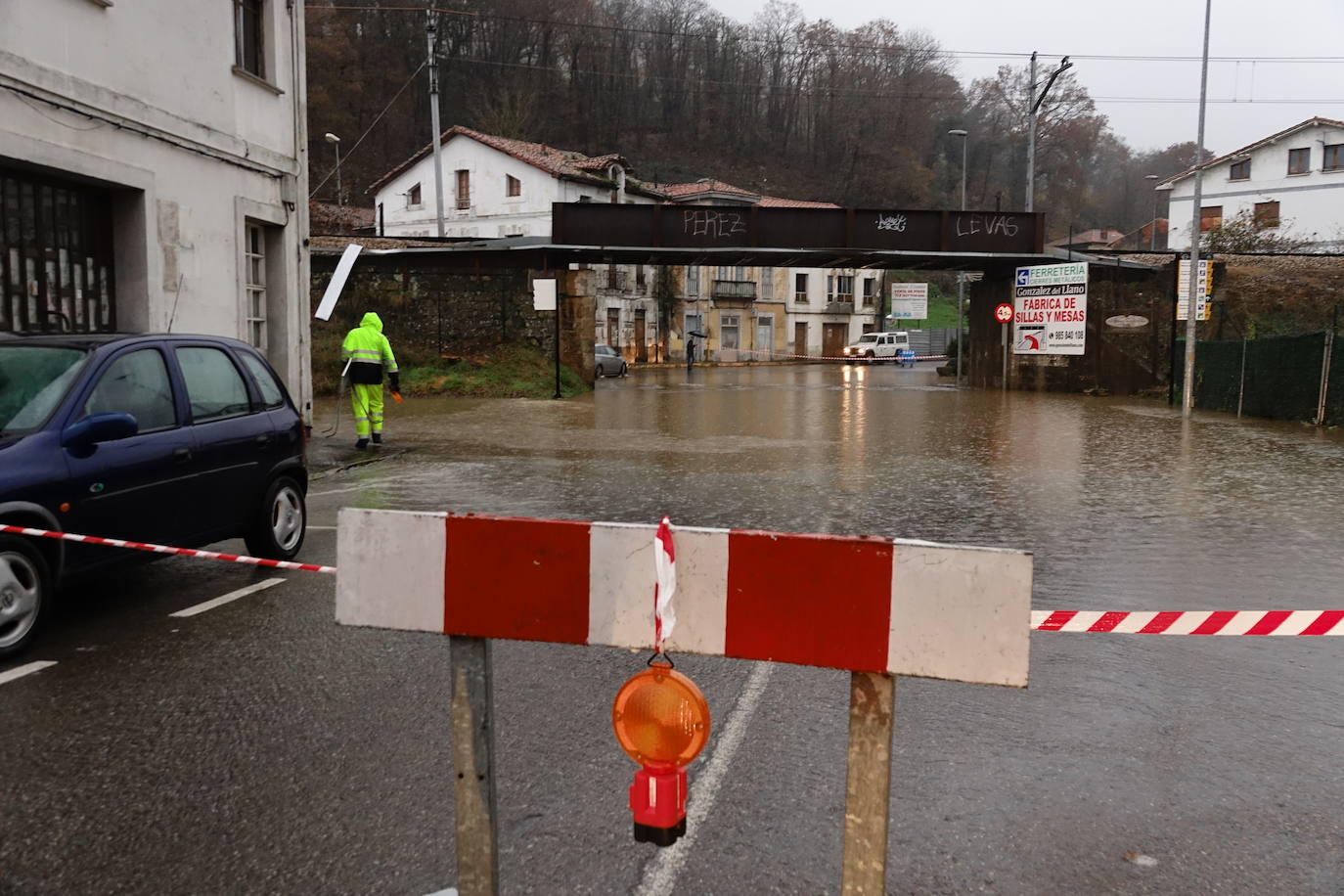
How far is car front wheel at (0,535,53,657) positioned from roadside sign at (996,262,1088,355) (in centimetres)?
2981

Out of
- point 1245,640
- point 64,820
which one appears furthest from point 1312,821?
point 64,820

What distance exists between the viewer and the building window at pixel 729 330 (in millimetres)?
68688

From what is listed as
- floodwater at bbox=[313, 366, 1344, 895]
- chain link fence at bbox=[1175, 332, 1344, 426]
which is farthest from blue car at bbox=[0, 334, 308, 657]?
chain link fence at bbox=[1175, 332, 1344, 426]

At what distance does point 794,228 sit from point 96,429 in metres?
27.0

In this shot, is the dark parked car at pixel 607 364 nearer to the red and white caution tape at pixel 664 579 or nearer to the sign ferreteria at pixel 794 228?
the sign ferreteria at pixel 794 228

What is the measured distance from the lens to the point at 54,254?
11547 mm

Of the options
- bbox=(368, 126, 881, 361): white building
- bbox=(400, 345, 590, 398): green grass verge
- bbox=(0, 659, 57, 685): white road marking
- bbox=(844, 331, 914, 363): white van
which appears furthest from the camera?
bbox=(844, 331, 914, 363): white van

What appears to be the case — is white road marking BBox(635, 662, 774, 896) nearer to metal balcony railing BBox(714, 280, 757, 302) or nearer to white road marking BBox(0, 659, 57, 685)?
white road marking BBox(0, 659, 57, 685)

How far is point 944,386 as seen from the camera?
37125mm

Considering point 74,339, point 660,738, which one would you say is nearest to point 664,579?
→ point 660,738

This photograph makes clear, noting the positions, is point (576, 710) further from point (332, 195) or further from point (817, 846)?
point (332, 195)

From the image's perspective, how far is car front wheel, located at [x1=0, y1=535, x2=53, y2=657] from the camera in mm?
5152

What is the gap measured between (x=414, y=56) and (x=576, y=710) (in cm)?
6991

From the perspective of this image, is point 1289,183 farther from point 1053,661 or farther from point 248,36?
point 1053,661
